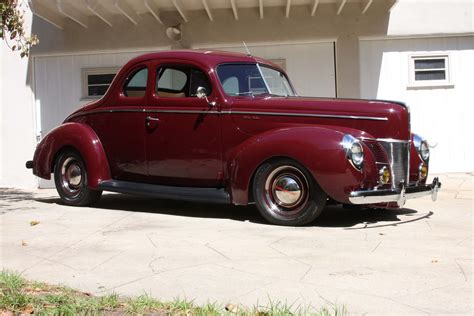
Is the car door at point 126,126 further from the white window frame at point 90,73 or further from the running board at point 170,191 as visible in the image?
the white window frame at point 90,73

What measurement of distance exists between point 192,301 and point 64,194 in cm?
456

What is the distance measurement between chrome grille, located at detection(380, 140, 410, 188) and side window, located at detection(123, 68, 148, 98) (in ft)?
9.92

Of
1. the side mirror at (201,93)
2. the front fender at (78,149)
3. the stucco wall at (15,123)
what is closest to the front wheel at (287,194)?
the side mirror at (201,93)

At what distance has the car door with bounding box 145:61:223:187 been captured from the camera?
21.3 ft

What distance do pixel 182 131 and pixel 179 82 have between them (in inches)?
26.5

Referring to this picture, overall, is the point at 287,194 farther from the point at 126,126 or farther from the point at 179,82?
the point at 126,126

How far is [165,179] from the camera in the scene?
6.89 meters

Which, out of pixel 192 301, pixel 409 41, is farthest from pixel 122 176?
pixel 409 41

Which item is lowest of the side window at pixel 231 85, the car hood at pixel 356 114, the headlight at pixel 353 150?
the headlight at pixel 353 150

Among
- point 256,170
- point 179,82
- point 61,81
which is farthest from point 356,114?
point 61,81

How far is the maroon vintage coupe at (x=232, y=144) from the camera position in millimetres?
5734

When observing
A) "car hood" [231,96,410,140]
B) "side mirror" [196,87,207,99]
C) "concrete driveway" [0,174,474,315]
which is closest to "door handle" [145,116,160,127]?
"side mirror" [196,87,207,99]

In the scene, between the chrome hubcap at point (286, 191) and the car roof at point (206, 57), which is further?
the car roof at point (206, 57)

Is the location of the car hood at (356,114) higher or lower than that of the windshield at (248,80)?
lower
